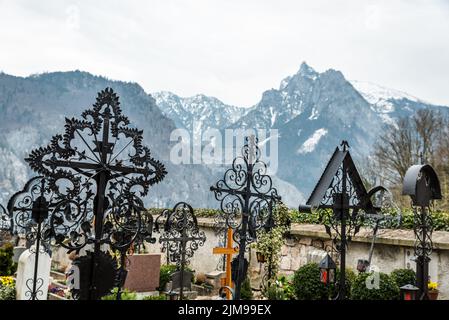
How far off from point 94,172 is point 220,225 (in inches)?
281

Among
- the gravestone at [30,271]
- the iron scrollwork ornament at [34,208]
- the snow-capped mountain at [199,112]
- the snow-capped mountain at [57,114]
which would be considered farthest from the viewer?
the snow-capped mountain at [199,112]

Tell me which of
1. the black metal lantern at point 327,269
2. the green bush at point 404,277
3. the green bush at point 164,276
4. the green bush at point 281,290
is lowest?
the green bush at point 164,276

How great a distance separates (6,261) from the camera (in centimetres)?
1418

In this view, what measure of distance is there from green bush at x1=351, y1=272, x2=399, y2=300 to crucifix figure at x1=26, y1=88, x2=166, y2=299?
508 cm

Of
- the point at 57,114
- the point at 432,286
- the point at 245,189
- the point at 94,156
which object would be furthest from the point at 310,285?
the point at 57,114

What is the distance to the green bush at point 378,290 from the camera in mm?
8328

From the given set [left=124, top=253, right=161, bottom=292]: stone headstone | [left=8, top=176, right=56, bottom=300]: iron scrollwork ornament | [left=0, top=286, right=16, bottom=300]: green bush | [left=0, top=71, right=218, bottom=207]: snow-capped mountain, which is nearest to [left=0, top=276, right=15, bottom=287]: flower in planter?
[left=0, top=286, right=16, bottom=300]: green bush

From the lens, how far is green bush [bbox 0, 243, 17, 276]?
1409cm

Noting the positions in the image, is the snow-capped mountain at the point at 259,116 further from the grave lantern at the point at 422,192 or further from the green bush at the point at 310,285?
the grave lantern at the point at 422,192

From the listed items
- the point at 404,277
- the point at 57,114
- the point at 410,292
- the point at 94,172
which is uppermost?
the point at 57,114

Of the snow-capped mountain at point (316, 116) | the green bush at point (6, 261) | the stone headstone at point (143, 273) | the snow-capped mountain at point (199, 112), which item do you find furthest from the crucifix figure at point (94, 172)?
the snow-capped mountain at point (199, 112)

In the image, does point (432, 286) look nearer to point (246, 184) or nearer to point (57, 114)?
point (246, 184)

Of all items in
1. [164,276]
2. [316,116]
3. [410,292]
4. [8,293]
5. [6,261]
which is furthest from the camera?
[316,116]

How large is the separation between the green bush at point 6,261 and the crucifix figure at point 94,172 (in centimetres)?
1062
